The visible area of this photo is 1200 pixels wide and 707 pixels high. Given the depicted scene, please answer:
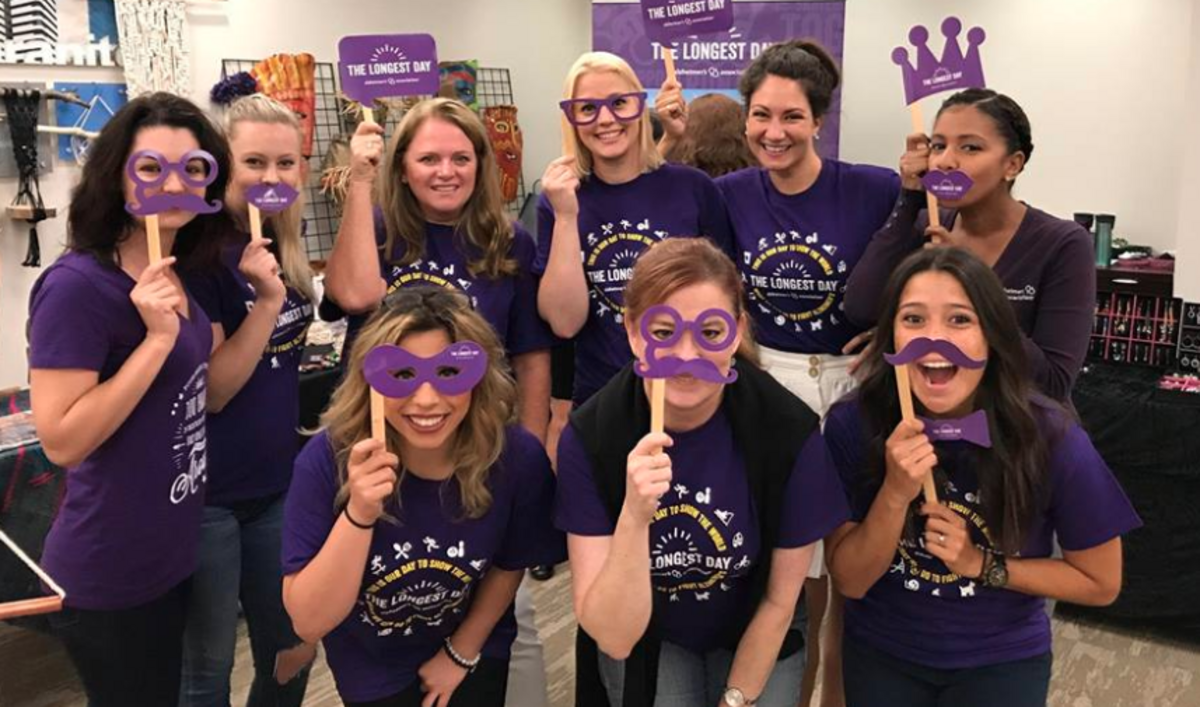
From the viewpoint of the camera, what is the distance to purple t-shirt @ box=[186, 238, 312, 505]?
2043 mm

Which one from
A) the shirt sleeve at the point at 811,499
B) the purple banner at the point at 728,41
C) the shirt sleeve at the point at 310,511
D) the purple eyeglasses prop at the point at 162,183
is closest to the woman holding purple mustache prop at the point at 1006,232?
the shirt sleeve at the point at 811,499

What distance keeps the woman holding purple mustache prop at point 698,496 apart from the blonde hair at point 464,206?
0.58 m

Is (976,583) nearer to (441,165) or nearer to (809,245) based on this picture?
(809,245)

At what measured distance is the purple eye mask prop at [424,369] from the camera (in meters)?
1.55

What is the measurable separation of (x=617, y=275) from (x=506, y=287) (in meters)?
0.26

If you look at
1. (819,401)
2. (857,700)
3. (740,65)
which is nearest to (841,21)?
(740,65)

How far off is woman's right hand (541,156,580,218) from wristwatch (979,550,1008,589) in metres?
1.09

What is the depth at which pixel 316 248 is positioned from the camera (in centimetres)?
501

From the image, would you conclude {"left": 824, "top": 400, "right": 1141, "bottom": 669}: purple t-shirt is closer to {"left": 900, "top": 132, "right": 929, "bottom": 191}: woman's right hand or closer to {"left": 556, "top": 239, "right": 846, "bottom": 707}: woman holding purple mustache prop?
{"left": 556, "top": 239, "right": 846, "bottom": 707}: woman holding purple mustache prop

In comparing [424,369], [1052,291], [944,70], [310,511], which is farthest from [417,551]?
[944,70]

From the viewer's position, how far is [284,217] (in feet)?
7.21

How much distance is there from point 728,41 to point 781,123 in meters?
3.28

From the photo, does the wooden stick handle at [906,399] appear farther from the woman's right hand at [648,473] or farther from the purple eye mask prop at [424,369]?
the purple eye mask prop at [424,369]

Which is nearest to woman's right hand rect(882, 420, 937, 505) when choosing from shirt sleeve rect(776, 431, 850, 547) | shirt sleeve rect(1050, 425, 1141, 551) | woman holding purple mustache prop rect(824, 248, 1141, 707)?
woman holding purple mustache prop rect(824, 248, 1141, 707)
